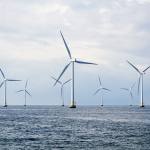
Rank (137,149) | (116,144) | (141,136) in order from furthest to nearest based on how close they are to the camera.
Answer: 1. (141,136)
2. (116,144)
3. (137,149)

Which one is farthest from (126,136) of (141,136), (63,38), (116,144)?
(63,38)

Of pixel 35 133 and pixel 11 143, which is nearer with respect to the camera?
pixel 11 143

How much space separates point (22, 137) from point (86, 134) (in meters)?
13.6

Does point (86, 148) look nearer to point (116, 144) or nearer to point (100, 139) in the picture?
point (116, 144)

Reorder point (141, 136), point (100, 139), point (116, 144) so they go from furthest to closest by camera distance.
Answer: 1. point (141, 136)
2. point (100, 139)
3. point (116, 144)

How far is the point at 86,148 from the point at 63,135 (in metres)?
23.1

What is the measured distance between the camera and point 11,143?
271 ft

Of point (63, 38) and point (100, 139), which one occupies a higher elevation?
point (63, 38)

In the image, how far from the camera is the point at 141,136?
95812 millimetres

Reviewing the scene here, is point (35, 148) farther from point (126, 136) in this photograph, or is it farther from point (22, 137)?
point (126, 136)

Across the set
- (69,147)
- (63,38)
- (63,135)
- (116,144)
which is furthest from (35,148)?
(63,38)

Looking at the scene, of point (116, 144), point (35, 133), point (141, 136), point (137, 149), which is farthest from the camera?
point (35, 133)

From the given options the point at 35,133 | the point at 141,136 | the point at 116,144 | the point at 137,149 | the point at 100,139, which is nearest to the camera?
the point at 137,149

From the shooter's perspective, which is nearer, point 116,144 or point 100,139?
point 116,144
